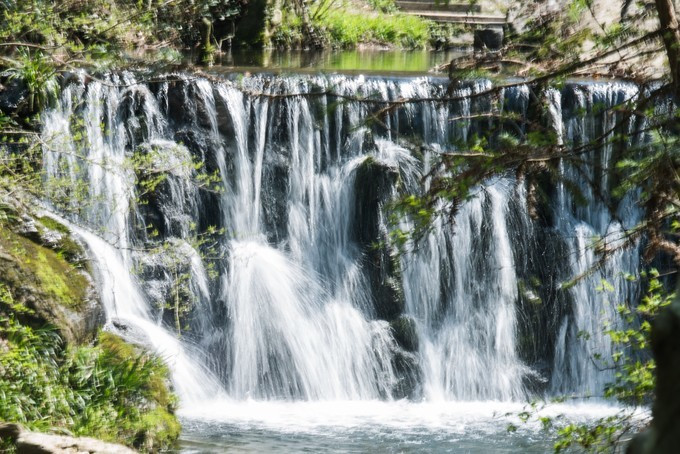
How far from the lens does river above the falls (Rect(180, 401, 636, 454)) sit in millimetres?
8492

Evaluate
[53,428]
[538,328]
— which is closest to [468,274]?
[538,328]

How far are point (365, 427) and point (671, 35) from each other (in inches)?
238

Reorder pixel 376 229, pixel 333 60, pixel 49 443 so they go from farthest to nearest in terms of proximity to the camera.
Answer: pixel 333 60 → pixel 376 229 → pixel 49 443

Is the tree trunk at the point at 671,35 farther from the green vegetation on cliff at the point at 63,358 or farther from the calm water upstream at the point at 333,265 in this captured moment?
the calm water upstream at the point at 333,265

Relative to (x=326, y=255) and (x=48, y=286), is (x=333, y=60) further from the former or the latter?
(x=48, y=286)

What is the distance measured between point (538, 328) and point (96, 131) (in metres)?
6.09

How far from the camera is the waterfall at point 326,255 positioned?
10.8 metres

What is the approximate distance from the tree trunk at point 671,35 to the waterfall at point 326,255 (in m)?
6.26

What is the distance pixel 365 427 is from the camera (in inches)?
366

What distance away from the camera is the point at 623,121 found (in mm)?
4441

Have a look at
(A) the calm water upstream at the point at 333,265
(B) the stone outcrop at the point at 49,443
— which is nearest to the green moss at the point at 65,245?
(A) the calm water upstream at the point at 333,265

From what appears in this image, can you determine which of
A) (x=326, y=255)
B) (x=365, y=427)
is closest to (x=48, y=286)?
(x=365, y=427)

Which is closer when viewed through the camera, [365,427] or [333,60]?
→ [365,427]

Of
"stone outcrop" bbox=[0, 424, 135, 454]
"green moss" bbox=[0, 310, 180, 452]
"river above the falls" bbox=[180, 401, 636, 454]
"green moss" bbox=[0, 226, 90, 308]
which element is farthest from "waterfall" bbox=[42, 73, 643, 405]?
"stone outcrop" bbox=[0, 424, 135, 454]
